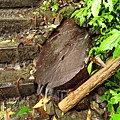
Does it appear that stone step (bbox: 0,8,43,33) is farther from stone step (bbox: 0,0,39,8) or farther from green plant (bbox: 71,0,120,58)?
green plant (bbox: 71,0,120,58)

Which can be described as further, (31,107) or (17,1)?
(17,1)

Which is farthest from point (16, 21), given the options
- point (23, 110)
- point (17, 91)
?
point (23, 110)

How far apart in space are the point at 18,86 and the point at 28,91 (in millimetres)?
140

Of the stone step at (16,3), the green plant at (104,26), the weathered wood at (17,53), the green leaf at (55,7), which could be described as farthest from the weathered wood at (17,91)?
the stone step at (16,3)

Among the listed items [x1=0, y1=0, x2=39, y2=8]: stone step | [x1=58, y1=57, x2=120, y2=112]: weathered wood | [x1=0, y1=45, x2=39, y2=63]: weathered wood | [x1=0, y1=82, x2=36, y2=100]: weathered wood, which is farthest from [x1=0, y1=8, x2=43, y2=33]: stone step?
[x1=58, y1=57, x2=120, y2=112]: weathered wood

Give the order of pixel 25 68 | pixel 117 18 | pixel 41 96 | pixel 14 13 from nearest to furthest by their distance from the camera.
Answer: pixel 117 18 < pixel 41 96 < pixel 25 68 < pixel 14 13

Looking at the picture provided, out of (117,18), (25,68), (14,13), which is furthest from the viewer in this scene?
(14,13)

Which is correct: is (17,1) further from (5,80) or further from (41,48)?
(5,80)

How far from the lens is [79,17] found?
2705mm

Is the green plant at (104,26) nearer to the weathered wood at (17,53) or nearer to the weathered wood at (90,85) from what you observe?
the weathered wood at (90,85)

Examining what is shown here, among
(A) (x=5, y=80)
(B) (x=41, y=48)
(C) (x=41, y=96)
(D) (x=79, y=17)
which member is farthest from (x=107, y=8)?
(A) (x=5, y=80)

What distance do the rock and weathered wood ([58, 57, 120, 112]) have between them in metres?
0.12

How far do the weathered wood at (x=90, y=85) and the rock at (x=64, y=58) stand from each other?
0.39 ft

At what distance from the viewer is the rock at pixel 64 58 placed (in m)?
2.42
